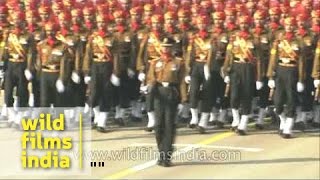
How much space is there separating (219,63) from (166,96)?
2.87 meters

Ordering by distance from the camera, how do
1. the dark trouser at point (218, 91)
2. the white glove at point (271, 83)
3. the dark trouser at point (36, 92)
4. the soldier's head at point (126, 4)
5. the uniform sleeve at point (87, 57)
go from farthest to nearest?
the soldier's head at point (126, 4), the dark trouser at point (36, 92), the dark trouser at point (218, 91), the uniform sleeve at point (87, 57), the white glove at point (271, 83)

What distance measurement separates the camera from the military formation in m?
14.4

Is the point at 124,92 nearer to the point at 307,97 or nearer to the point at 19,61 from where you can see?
the point at 19,61

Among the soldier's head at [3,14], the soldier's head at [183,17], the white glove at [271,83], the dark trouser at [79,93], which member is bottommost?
the dark trouser at [79,93]

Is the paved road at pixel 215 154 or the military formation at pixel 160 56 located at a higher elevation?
the military formation at pixel 160 56

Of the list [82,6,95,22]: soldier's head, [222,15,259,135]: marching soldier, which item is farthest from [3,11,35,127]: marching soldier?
[222,15,259,135]: marching soldier

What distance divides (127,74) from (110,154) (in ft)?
9.00

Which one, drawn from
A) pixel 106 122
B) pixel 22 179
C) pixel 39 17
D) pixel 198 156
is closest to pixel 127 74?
pixel 106 122

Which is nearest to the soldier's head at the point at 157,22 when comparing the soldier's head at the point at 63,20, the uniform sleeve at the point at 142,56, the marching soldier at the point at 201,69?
the uniform sleeve at the point at 142,56

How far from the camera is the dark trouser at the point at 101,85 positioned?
586 inches

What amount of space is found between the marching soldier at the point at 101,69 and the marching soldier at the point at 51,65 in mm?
642

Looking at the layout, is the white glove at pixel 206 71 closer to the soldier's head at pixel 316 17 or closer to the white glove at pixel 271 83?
the white glove at pixel 271 83

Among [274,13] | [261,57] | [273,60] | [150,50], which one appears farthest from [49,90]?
[274,13]

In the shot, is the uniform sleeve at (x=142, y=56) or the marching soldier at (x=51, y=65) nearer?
the marching soldier at (x=51, y=65)
